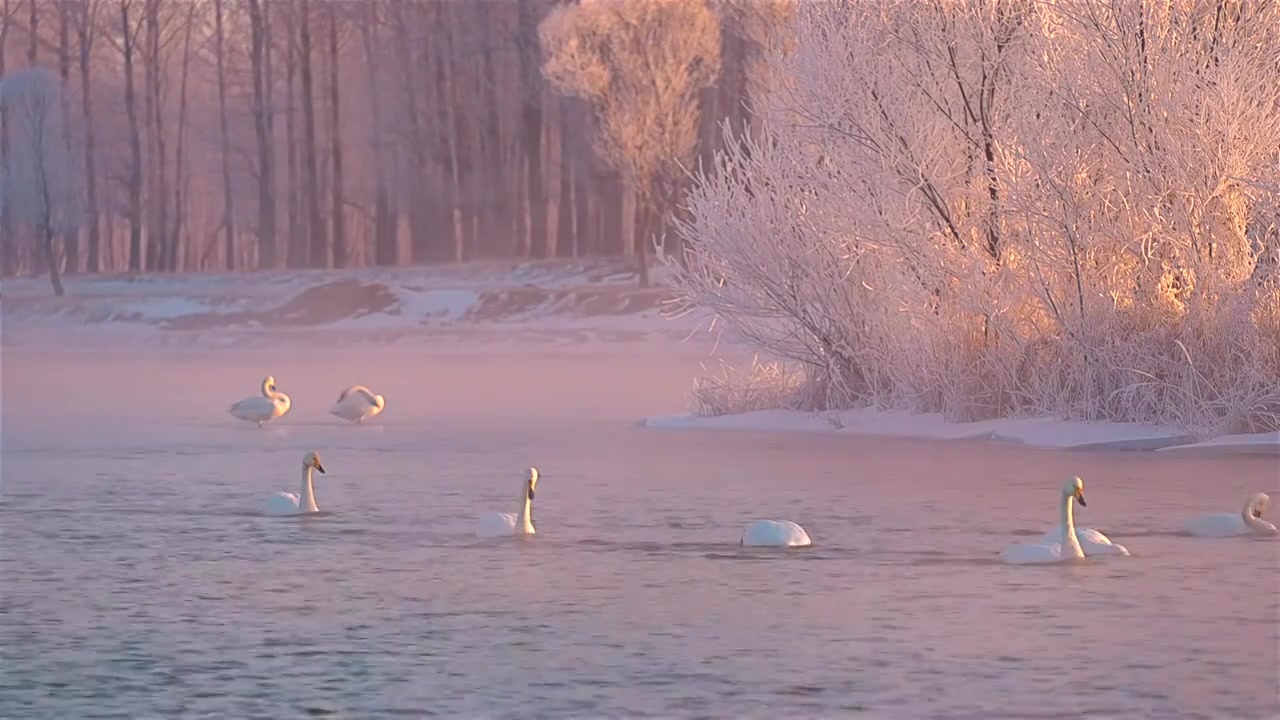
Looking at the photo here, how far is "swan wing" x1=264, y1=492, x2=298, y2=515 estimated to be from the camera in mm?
13656

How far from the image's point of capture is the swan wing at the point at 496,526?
40.5 ft

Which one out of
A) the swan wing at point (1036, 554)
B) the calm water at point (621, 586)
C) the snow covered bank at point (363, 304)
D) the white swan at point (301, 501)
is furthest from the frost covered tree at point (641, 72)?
the swan wing at point (1036, 554)

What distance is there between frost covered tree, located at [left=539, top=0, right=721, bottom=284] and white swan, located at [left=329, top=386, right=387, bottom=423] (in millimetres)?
24026

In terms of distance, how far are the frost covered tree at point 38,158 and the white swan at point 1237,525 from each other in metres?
45.1

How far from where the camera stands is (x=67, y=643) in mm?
9172

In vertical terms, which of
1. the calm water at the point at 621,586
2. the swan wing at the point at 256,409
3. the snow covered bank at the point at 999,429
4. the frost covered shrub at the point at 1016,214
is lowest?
the calm water at the point at 621,586

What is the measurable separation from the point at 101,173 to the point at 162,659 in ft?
182

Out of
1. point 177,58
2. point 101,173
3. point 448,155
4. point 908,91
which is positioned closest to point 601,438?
point 908,91

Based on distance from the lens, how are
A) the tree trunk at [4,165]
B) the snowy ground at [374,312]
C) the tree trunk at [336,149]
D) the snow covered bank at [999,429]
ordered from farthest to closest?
the tree trunk at [4,165] < the tree trunk at [336,149] < the snowy ground at [374,312] < the snow covered bank at [999,429]

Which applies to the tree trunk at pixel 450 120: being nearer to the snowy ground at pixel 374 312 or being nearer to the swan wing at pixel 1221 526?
the snowy ground at pixel 374 312

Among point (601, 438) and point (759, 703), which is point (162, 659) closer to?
point (759, 703)

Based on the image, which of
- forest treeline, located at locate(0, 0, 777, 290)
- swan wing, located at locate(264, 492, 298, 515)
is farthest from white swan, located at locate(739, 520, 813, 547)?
forest treeline, located at locate(0, 0, 777, 290)

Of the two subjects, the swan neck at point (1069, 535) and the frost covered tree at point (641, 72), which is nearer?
the swan neck at point (1069, 535)

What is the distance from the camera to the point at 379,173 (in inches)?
2151
